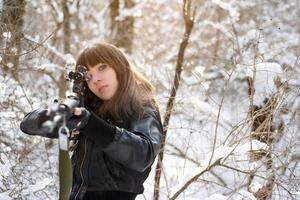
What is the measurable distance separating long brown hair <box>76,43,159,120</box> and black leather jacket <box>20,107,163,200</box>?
0.17 feet

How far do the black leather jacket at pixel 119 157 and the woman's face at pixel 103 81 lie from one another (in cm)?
17

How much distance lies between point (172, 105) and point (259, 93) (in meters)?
0.73

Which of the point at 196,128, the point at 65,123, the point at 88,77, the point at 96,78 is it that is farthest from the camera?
the point at 196,128

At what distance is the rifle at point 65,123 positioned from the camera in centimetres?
166

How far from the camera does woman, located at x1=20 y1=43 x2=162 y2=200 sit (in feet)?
6.92

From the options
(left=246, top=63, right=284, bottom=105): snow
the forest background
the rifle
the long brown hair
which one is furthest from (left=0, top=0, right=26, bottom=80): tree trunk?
(left=246, top=63, right=284, bottom=105): snow

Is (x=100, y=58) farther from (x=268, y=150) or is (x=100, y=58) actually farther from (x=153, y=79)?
(x=153, y=79)

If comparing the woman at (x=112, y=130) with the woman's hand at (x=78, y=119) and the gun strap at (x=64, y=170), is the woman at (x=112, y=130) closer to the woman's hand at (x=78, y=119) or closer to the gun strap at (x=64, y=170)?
the woman's hand at (x=78, y=119)

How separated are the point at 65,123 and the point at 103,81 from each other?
0.75m

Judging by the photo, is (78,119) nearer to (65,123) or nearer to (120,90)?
(65,123)

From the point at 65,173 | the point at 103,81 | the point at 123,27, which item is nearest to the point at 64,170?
the point at 65,173

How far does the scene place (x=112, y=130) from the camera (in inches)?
82.1

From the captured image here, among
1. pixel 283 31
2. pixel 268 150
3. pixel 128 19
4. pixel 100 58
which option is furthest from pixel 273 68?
pixel 283 31

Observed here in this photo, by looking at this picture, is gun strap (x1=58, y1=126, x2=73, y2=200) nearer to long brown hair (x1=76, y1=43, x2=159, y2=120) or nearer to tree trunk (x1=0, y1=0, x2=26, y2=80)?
long brown hair (x1=76, y1=43, x2=159, y2=120)
